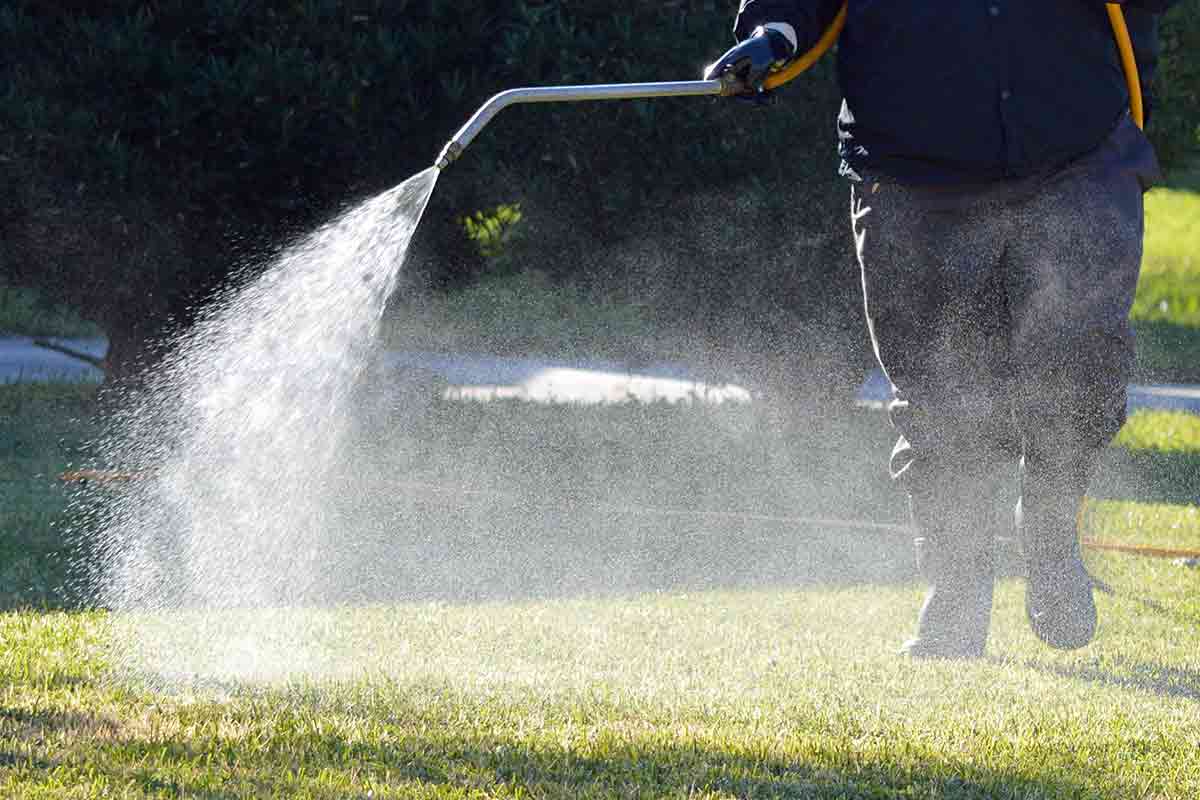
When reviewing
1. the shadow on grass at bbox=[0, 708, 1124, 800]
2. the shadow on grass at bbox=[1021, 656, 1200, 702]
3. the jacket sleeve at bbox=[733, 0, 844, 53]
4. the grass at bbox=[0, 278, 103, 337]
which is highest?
the jacket sleeve at bbox=[733, 0, 844, 53]

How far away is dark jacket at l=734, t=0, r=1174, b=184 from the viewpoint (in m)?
4.15

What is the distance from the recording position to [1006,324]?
4320 millimetres

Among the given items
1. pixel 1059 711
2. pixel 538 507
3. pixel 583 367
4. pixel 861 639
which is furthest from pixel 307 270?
pixel 583 367

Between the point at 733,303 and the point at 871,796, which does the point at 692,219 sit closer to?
the point at 733,303

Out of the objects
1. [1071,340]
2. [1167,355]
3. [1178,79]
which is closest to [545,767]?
[1071,340]

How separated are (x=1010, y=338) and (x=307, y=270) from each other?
2.96 meters

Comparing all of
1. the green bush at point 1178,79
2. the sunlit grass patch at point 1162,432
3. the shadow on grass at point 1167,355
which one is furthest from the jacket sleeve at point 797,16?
the shadow on grass at point 1167,355

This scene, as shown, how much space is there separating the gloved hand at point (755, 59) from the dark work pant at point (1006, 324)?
1.20ft

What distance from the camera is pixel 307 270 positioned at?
6.48 metres

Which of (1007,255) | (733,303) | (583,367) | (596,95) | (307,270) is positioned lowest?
(583,367)

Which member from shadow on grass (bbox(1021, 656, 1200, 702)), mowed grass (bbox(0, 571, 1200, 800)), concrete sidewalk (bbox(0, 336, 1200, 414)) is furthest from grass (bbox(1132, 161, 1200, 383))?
mowed grass (bbox(0, 571, 1200, 800))

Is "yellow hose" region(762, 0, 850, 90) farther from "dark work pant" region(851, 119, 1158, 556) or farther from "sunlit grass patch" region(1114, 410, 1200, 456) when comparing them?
"sunlit grass patch" region(1114, 410, 1200, 456)

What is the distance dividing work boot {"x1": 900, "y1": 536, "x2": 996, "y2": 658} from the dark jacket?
876 mm

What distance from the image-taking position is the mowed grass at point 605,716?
297 centimetres
